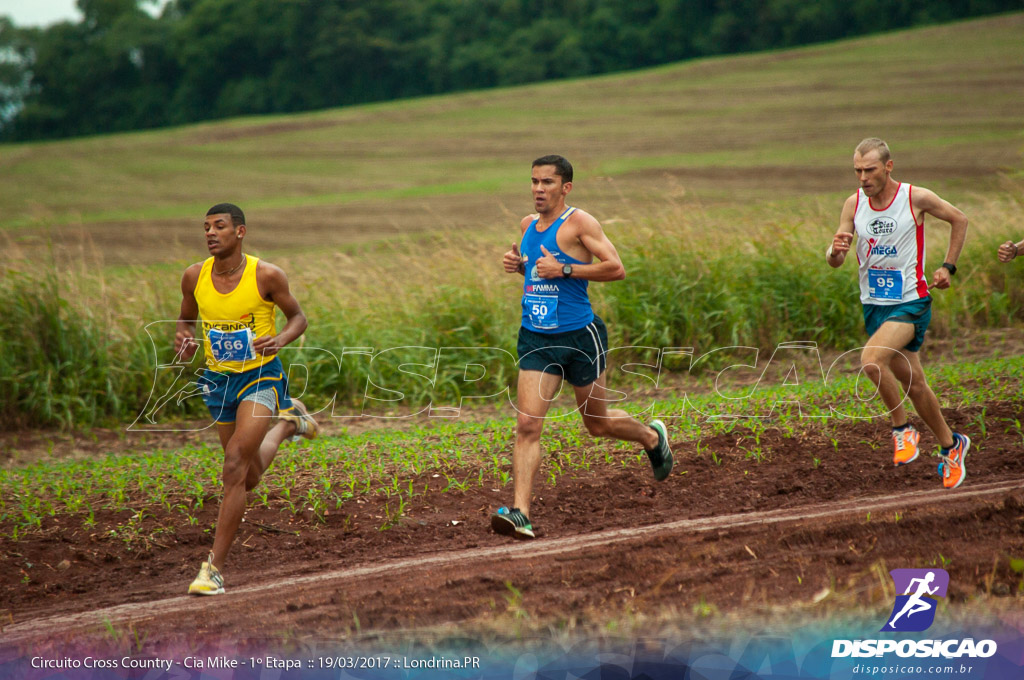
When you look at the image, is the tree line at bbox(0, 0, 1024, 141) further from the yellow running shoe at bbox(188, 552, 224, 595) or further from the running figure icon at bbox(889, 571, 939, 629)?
the running figure icon at bbox(889, 571, 939, 629)

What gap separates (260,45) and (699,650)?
7523cm

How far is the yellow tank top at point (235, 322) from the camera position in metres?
5.64

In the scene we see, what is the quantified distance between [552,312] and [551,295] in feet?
0.34

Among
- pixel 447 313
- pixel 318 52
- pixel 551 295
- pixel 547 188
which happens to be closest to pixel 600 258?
pixel 551 295

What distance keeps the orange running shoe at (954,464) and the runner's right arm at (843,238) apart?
1443 millimetres

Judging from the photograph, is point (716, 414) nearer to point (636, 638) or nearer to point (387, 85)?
point (636, 638)

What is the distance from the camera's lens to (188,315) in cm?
607

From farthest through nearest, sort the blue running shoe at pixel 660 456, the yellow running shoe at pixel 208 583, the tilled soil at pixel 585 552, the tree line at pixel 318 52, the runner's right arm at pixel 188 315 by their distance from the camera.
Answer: the tree line at pixel 318 52
the blue running shoe at pixel 660 456
the runner's right arm at pixel 188 315
the yellow running shoe at pixel 208 583
the tilled soil at pixel 585 552

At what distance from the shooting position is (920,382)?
626 centimetres

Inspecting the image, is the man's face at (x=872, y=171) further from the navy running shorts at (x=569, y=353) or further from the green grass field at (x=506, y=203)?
the green grass field at (x=506, y=203)

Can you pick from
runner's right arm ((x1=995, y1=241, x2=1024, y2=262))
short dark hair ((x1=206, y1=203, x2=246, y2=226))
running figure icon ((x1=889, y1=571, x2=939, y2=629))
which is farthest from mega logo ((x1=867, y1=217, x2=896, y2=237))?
short dark hair ((x1=206, y1=203, x2=246, y2=226))

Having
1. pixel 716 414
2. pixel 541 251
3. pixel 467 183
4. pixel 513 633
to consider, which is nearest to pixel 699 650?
pixel 513 633

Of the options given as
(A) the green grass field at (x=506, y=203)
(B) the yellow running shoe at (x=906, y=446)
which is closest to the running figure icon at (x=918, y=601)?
(B) the yellow running shoe at (x=906, y=446)

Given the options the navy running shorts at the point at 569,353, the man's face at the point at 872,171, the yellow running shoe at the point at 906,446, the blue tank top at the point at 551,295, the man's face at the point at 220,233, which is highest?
the man's face at the point at 872,171
